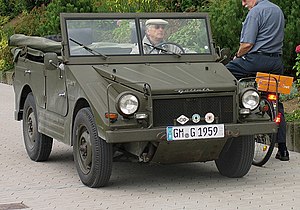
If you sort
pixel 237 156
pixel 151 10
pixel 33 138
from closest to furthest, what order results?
pixel 237 156 < pixel 33 138 < pixel 151 10

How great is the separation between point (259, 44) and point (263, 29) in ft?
0.62

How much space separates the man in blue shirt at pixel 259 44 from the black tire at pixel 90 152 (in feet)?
7.27

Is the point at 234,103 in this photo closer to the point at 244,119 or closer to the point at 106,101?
the point at 244,119

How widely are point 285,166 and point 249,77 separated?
116cm

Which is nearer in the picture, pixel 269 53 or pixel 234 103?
pixel 234 103

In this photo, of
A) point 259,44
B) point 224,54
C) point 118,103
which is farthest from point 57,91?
point 259,44

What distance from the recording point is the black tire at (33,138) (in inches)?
407

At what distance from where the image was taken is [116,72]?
880 centimetres

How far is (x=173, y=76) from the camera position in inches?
346

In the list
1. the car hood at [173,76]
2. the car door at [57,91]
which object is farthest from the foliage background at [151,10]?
the car door at [57,91]

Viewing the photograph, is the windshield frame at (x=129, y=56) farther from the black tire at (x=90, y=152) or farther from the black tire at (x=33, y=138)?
the black tire at (x=33, y=138)

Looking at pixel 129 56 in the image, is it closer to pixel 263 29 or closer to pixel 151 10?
pixel 263 29

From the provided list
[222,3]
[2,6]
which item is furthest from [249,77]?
[2,6]

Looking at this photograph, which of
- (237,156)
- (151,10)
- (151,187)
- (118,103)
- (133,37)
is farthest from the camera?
(151,10)
